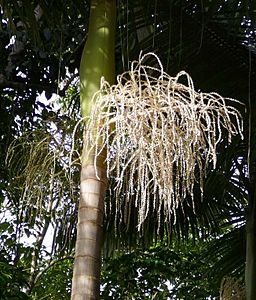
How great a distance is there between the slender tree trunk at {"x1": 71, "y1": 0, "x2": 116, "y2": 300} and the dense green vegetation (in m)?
0.16

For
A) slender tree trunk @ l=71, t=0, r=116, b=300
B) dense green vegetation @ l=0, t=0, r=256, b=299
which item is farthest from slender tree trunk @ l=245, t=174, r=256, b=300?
slender tree trunk @ l=71, t=0, r=116, b=300

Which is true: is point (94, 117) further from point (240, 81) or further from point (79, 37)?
point (79, 37)

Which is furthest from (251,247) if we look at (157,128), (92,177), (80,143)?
(157,128)

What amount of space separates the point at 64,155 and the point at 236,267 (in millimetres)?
2327

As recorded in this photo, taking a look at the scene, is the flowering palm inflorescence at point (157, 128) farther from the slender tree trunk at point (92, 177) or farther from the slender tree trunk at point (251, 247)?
the slender tree trunk at point (251, 247)

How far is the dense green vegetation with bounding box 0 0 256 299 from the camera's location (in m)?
2.54

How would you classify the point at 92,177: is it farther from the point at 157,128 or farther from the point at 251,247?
the point at 251,247

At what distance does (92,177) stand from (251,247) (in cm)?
195

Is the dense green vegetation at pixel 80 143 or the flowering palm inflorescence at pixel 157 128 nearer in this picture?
the flowering palm inflorescence at pixel 157 128

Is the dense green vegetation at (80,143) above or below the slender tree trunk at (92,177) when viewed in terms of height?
above

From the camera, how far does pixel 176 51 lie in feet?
9.66

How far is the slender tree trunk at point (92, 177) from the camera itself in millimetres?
1751

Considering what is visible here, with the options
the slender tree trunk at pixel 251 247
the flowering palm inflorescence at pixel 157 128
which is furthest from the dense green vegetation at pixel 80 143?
the flowering palm inflorescence at pixel 157 128

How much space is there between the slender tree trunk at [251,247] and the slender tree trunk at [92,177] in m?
1.79
